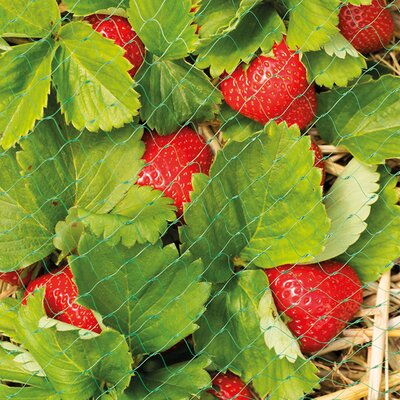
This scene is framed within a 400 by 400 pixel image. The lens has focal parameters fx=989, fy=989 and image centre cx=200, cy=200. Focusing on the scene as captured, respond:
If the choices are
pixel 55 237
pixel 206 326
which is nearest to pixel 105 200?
pixel 55 237

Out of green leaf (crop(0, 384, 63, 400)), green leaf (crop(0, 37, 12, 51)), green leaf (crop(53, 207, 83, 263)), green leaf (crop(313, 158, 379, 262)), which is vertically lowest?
green leaf (crop(313, 158, 379, 262))

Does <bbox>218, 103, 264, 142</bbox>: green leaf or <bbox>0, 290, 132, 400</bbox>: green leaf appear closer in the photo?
<bbox>0, 290, 132, 400</bbox>: green leaf

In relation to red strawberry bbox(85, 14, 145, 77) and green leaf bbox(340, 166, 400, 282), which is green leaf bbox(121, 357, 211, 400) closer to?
green leaf bbox(340, 166, 400, 282)

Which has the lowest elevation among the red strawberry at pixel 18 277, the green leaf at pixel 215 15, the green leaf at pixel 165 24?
the red strawberry at pixel 18 277

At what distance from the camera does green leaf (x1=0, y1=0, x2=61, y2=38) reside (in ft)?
4.22

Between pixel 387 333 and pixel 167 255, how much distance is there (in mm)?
328

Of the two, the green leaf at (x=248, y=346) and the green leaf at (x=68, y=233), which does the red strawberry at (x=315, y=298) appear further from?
the green leaf at (x=68, y=233)

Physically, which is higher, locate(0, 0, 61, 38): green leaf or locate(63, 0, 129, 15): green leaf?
locate(0, 0, 61, 38): green leaf

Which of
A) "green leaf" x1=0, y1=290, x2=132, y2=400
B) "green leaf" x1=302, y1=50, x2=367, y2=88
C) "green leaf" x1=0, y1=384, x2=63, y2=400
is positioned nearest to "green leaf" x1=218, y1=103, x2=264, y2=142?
"green leaf" x1=302, y1=50, x2=367, y2=88

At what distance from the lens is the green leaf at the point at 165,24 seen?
1.28m

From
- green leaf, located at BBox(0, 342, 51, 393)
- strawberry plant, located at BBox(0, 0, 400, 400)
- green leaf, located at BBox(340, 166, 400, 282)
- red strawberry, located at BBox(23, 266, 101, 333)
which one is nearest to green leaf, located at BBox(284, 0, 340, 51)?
strawberry plant, located at BBox(0, 0, 400, 400)

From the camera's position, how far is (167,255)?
4.22ft

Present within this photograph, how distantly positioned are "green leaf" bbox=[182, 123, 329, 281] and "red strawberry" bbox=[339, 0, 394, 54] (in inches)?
6.6

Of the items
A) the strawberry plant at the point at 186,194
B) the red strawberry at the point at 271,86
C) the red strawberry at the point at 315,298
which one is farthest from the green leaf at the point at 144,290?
the red strawberry at the point at 271,86
